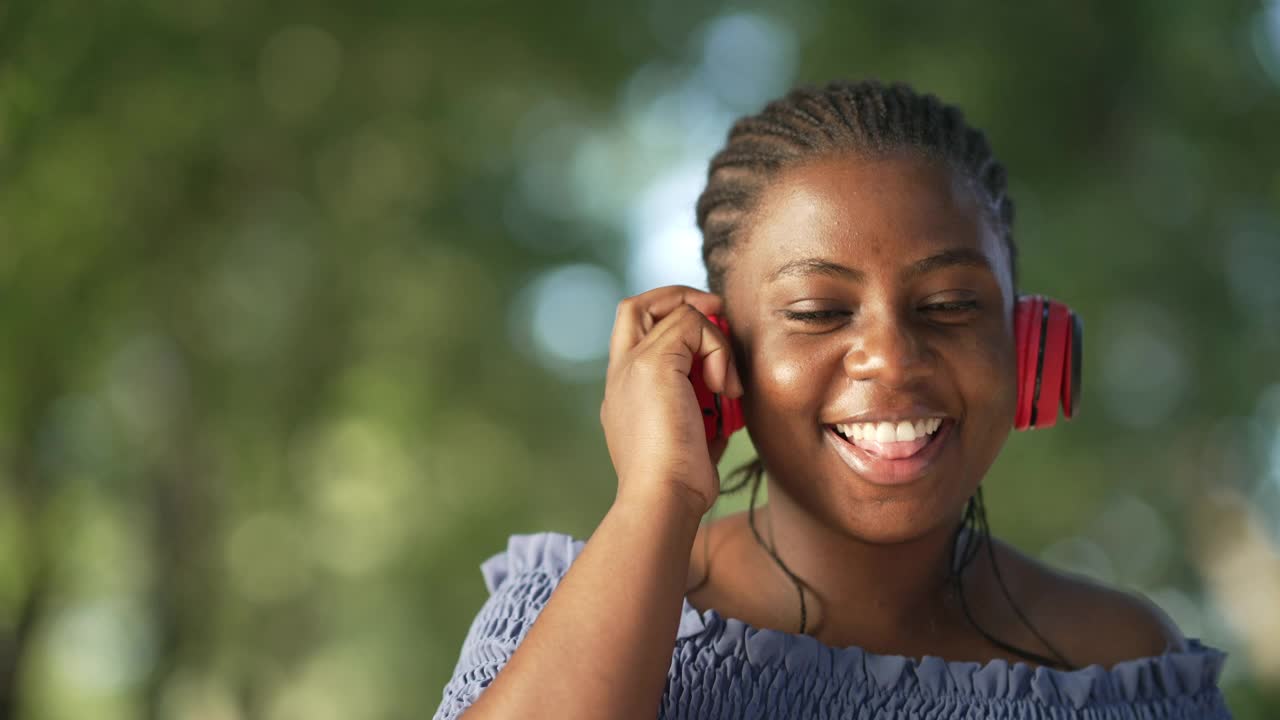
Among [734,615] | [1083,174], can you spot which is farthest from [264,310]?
[734,615]

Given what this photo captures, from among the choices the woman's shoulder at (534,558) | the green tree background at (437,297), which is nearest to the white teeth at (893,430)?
the woman's shoulder at (534,558)

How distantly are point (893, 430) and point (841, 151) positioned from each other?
1.38 ft

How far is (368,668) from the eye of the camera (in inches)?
233

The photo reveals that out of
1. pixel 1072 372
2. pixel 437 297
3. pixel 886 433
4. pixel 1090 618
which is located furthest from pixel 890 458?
pixel 437 297

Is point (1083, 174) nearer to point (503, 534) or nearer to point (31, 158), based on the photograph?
point (503, 534)

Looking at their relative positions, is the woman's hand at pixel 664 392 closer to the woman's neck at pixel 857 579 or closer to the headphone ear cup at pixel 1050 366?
the woman's neck at pixel 857 579

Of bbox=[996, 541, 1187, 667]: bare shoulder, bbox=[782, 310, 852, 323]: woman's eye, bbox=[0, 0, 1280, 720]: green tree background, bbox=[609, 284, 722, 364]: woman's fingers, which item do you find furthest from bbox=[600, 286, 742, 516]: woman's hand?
bbox=[0, 0, 1280, 720]: green tree background

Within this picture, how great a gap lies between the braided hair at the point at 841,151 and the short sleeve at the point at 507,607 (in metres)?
0.24

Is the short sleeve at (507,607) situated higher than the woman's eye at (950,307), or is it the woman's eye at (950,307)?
the woman's eye at (950,307)

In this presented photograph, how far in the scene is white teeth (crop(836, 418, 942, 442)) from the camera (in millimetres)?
1493

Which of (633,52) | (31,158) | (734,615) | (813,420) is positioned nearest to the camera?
(813,420)

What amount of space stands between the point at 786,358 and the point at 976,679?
0.55 metres

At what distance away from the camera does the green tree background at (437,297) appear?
4543mm

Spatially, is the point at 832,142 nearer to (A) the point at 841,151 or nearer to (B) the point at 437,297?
(A) the point at 841,151
